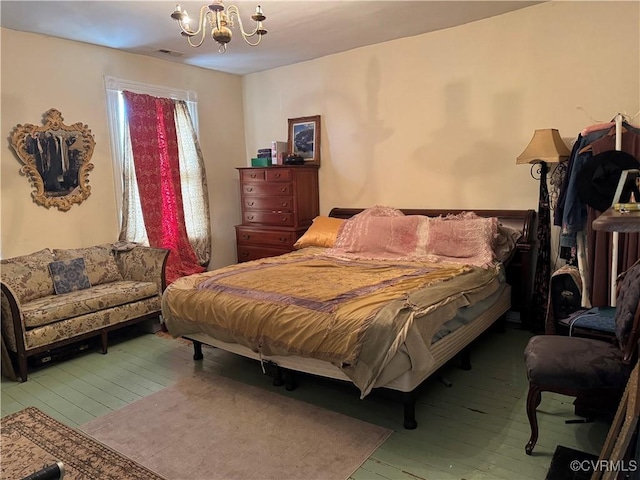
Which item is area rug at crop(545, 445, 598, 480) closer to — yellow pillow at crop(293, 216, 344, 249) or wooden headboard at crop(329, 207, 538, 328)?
wooden headboard at crop(329, 207, 538, 328)

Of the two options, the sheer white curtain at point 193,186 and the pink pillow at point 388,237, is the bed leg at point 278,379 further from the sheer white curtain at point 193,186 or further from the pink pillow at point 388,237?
the sheer white curtain at point 193,186

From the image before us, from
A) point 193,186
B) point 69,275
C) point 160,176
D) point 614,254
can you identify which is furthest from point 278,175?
point 614,254

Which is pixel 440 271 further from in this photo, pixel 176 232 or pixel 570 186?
pixel 176 232

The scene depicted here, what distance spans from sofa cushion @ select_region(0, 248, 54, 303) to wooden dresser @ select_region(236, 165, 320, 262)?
2078mm

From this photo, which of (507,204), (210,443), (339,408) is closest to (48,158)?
(210,443)

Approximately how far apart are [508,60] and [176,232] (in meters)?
3.74

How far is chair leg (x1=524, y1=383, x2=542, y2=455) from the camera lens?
2061mm

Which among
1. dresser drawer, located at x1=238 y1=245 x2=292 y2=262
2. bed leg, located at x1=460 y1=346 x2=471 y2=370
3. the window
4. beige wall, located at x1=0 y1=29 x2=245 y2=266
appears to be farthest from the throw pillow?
bed leg, located at x1=460 y1=346 x2=471 y2=370

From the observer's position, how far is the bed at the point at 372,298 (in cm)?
236

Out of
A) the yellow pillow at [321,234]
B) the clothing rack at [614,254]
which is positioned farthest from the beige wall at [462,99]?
the clothing rack at [614,254]

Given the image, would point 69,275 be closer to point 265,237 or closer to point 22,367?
point 22,367

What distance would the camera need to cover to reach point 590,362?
1969mm

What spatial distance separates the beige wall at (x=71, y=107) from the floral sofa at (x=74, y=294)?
213 mm

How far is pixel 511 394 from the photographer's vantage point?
274 cm
